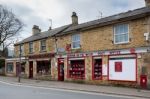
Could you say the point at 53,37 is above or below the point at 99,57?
above

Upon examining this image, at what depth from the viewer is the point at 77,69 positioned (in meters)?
31.1

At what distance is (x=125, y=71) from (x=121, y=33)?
10.6 feet

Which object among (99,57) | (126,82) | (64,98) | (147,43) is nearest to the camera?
(64,98)

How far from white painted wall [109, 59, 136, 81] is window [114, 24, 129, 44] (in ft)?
5.50

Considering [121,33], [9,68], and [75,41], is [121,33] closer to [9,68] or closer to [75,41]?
[75,41]

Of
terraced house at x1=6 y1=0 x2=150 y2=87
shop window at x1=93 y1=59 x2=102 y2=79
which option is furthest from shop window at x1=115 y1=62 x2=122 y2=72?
shop window at x1=93 y1=59 x2=102 y2=79

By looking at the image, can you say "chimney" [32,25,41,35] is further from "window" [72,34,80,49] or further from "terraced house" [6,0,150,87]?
"window" [72,34,80,49]

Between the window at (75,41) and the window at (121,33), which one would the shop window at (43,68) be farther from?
the window at (121,33)

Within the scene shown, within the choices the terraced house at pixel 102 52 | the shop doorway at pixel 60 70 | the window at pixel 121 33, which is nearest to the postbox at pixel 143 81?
the terraced house at pixel 102 52

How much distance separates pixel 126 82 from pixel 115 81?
1.32 m

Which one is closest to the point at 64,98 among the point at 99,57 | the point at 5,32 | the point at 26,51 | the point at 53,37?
the point at 99,57

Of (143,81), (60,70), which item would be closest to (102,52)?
(143,81)

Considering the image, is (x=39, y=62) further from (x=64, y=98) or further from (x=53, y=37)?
(x=64, y=98)

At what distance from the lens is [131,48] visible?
2447cm
